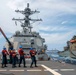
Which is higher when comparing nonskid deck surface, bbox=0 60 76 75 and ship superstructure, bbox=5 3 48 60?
ship superstructure, bbox=5 3 48 60

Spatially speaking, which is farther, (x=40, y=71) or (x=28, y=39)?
(x=28, y=39)

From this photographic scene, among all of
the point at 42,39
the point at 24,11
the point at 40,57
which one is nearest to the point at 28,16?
the point at 24,11

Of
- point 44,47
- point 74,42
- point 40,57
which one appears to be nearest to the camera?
point 74,42

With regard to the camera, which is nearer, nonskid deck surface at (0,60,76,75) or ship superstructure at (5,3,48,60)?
nonskid deck surface at (0,60,76,75)

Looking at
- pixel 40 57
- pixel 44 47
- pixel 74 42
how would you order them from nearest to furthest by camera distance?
pixel 74 42 < pixel 40 57 < pixel 44 47

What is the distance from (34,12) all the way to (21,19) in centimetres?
313

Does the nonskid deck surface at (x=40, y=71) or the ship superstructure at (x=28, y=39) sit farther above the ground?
the ship superstructure at (x=28, y=39)

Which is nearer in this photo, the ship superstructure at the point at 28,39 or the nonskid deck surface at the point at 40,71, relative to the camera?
the nonskid deck surface at the point at 40,71

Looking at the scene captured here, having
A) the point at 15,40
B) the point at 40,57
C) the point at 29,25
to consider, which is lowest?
the point at 40,57

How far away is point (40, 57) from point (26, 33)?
18.6 ft

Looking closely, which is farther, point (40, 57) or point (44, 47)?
point (44, 47)

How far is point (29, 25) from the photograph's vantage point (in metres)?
49.5

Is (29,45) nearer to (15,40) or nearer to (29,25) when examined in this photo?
(15,40)

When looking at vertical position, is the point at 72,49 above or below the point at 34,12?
below
